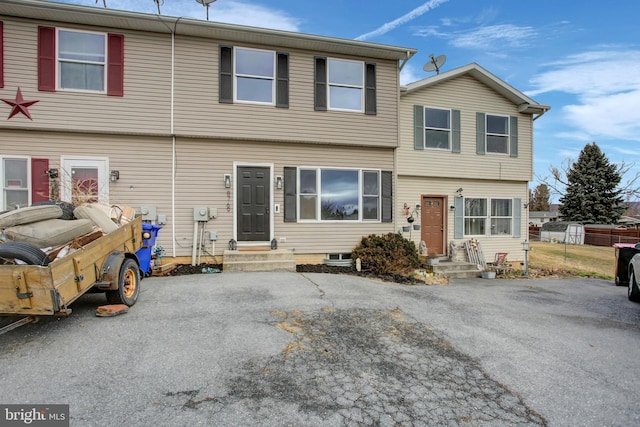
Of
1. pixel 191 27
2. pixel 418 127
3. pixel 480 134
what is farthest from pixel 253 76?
pixel 480 134

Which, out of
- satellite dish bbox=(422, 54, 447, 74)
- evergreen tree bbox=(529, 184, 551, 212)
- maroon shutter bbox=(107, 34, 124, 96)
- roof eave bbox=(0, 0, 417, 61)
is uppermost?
satellite dish bbox=(422, 54, 447, 74)

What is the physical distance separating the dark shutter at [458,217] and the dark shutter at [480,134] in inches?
73.9

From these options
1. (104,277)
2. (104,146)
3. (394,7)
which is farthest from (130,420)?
(394,7)

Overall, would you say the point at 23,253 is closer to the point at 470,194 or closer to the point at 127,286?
the point at 127,286

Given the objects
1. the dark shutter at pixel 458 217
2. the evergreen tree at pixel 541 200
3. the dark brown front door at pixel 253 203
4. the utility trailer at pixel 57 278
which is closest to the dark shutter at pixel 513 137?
the dark shutter at pixel 458 217

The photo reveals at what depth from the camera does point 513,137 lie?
38.9 feet

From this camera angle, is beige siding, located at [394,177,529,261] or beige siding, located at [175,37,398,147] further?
beige siding, located at [394,177,529,261]

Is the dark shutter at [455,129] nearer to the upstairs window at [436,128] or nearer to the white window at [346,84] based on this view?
the upstairs window at [436,128]

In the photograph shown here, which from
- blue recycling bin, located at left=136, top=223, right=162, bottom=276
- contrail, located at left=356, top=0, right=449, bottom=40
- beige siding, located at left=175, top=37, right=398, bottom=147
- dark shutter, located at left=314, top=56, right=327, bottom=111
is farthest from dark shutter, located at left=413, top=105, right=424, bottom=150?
blue recycling bin, located at left=136, top=223, right=162, bottom=276

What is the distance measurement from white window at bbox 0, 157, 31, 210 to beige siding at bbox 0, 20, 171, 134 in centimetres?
83

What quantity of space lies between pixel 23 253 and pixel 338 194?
6920mm

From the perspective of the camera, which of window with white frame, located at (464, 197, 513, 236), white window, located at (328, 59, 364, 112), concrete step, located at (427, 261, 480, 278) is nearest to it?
white window, located at (328, 59, 364, 112)

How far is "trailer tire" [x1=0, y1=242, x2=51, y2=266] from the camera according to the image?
135 inches

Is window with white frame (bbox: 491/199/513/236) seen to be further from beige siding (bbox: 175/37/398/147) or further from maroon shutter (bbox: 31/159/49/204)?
maroon shutter (bbox: 31/159/49/204)
